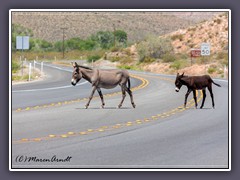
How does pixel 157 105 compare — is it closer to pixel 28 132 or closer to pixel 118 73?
pixel 118 73

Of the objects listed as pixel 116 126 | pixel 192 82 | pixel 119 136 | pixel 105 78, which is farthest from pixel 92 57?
pixel 119 136

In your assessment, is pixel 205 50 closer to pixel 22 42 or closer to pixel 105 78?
pixel 105 78

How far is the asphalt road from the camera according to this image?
12.2 m

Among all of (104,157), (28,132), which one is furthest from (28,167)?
(28,132)

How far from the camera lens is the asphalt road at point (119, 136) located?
12.2 m

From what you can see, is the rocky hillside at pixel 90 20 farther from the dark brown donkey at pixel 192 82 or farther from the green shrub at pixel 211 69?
the green shrub at pixel 211 69

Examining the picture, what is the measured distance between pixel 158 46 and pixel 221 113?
22681 mm

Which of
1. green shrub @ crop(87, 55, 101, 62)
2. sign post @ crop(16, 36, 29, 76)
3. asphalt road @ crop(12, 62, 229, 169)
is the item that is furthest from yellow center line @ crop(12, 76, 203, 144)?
green shrub @ crop(87, 55, 101, 62)

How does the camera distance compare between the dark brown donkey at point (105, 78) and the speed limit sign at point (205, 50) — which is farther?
the dark brown donkey at point (105, 78)

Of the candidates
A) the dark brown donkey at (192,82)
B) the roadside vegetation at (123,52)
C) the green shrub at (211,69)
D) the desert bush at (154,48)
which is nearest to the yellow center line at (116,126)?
the dark brown donkey at (192,82)

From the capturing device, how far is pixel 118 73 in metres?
17.3

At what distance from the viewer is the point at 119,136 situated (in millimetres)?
15312

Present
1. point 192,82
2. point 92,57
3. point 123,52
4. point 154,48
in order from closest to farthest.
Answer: point 192,82
point 92,57
point 123,52
point 154,48

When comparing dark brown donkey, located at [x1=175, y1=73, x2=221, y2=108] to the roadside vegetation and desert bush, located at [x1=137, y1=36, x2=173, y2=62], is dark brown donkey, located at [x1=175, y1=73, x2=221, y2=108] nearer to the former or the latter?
the roadside vegetation
